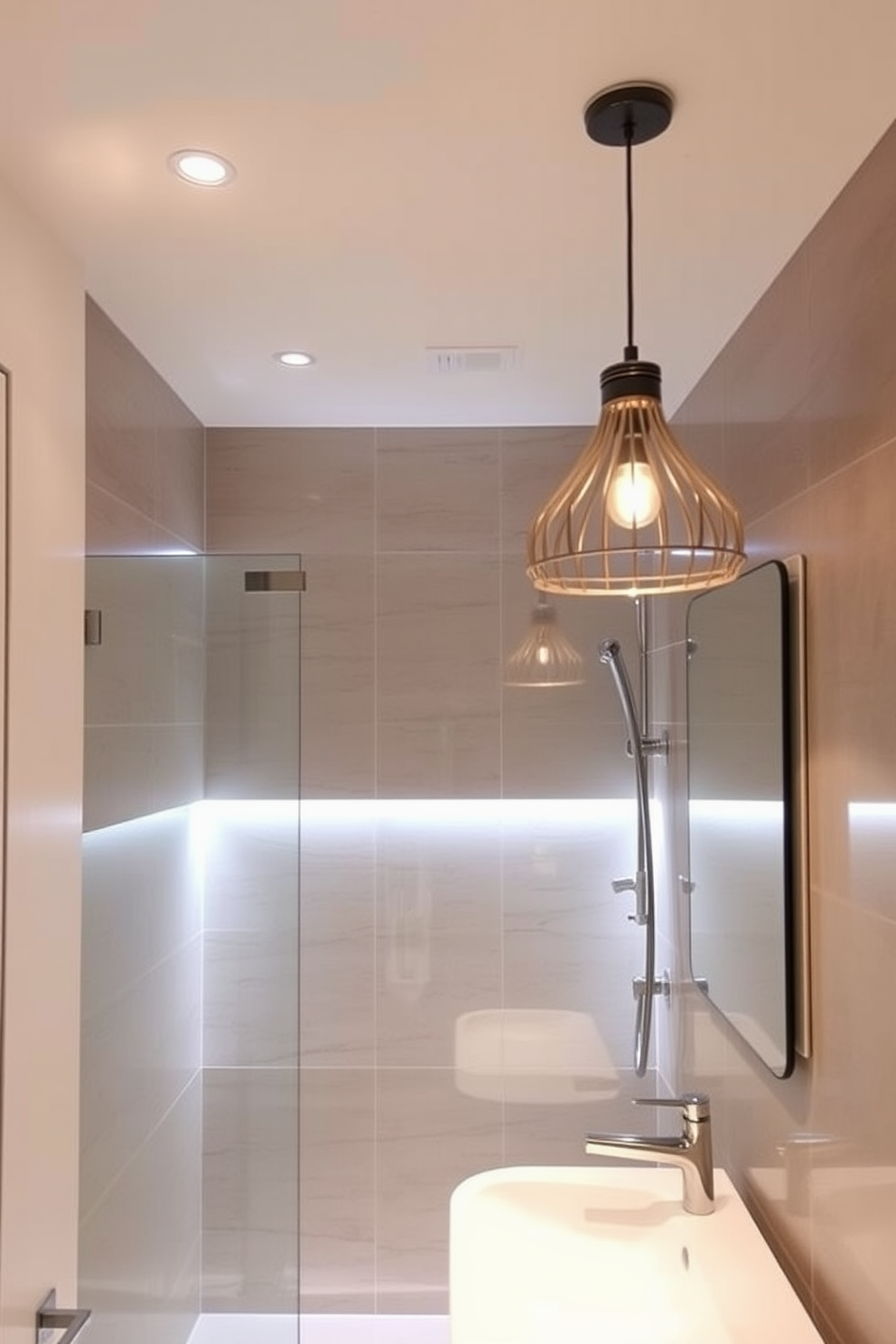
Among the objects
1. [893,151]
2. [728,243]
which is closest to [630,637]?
[728,243]

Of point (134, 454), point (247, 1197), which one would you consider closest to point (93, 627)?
point (134, 454)

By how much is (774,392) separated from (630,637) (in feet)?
3.35

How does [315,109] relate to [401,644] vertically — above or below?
above

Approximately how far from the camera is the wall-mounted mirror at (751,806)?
1.44m

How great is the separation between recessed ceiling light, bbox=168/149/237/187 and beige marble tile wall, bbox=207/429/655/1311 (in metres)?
1.22

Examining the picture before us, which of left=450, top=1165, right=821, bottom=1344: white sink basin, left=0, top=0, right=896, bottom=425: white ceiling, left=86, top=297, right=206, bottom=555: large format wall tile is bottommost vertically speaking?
left=450, top=1165, right=821, bottom=1344: white sink basin

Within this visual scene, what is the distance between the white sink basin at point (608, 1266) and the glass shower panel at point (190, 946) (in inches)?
25.7

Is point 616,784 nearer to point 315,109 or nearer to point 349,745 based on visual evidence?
point 349,745

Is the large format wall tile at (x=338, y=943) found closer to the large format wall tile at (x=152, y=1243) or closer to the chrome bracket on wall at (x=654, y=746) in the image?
the large format wall tile at (x=152, y=1243)

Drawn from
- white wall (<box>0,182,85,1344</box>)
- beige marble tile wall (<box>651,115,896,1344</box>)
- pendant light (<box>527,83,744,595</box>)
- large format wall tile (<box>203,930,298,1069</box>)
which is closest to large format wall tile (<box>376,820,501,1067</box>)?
large format wall tile (<box>203,930,298,1069</box>)

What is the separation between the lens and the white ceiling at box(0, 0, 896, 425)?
39.5 inches

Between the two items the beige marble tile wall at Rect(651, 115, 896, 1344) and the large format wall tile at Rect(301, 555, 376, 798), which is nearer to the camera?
the beige marble tile wall at Rect(651, 115, 896, 1344)

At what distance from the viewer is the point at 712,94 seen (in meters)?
1.12

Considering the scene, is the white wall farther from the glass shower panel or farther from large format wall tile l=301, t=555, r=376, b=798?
large format wall tile l=301, t=555, r=376, b=798
